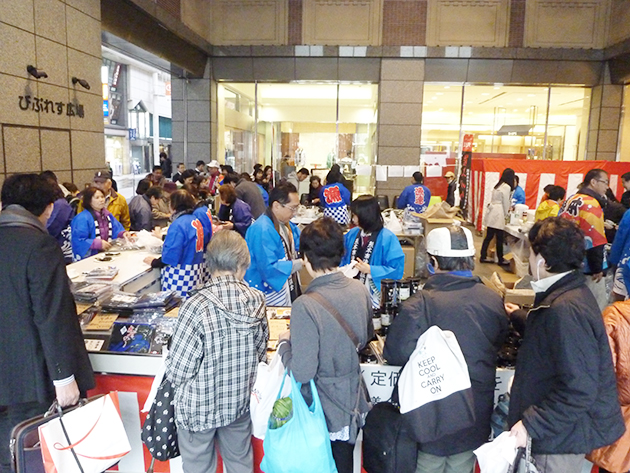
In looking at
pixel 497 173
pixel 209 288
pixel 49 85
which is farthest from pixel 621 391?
pixel 497 173

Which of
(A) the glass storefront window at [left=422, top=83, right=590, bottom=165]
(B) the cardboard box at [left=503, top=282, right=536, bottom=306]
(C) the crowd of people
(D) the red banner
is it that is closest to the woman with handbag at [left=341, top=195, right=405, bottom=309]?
(B) the cardboard box at [left=503, top=282, right=536, bottom=306]

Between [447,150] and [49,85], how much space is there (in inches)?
386

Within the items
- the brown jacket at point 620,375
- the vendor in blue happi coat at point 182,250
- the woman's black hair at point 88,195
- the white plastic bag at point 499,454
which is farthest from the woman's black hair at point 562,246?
the woman's black hair at point 88,195

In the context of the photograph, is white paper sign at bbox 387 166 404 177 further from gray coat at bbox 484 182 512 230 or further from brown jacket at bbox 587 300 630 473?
brown jacket at bbox 587 300 630 473

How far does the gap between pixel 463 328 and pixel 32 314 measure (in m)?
2.01

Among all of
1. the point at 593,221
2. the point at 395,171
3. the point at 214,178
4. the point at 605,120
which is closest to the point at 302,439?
the point at 593,221

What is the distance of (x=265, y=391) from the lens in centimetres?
241

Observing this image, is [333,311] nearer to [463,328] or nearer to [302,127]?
[463,328]

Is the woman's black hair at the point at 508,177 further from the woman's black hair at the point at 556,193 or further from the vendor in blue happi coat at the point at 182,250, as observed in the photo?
the vendor in blue happi coat at the point at 182,250

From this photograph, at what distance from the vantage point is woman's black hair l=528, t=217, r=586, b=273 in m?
2.06

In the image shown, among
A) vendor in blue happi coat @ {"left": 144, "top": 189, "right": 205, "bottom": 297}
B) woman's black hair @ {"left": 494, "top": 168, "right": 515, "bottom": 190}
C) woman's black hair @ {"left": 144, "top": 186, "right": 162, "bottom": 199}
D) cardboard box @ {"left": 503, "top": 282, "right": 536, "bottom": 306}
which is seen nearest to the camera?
cardboard box @ {"left": 503, "top": 282, "right": 536, "bottom": 306}

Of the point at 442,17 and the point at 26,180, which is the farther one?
the point at 442,17

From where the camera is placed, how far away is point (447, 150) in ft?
43.6

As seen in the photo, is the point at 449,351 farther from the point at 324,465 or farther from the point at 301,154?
the point at 301,154
